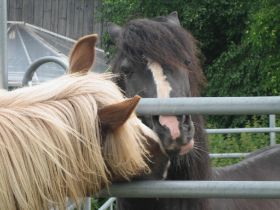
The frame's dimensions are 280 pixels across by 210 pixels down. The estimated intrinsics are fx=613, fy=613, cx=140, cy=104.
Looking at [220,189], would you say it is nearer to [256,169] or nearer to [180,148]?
[180,148]

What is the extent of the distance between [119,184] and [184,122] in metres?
0.92

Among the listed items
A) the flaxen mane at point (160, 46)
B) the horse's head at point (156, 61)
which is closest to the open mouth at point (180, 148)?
the horse's head at point (156, 61)

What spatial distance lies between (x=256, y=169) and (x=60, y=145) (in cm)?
216

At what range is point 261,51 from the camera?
35.0 ft

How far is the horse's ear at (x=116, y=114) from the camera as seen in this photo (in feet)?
5.12

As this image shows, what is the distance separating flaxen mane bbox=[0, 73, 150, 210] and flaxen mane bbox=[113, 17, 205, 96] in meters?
1.23

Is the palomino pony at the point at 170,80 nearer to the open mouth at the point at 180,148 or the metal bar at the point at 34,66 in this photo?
the open mouth at the point at 180,148

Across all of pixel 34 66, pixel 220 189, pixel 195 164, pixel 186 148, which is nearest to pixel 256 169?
pixel 195 164

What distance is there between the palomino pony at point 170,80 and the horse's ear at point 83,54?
677 mm

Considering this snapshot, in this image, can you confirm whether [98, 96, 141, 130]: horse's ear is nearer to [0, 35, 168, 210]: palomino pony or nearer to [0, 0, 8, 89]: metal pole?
[0, 35, 168, 210]: palomino pony

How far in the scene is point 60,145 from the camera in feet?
5.02

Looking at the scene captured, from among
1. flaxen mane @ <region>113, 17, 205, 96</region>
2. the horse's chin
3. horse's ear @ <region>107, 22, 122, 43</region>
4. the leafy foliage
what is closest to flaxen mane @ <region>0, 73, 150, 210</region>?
the horse's chin

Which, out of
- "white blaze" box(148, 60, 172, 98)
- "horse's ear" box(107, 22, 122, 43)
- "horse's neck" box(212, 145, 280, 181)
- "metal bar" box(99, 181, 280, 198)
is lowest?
"horse's neck" box(212, 145, 280, 181)

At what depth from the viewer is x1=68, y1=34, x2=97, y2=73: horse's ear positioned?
1905mm
